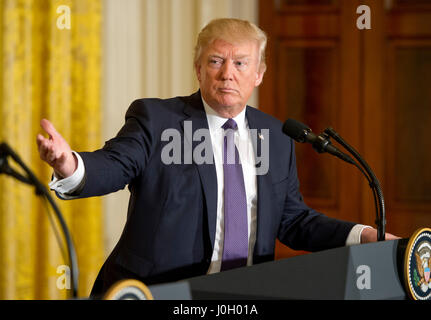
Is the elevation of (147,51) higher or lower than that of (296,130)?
higher

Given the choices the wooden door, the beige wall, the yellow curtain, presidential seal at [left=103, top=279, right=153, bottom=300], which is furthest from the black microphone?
the wooden door

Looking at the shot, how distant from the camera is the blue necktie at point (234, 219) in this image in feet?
5.83

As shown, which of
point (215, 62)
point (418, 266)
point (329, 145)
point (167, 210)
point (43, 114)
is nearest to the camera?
point (418, 266)

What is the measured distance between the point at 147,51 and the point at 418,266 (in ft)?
9.50

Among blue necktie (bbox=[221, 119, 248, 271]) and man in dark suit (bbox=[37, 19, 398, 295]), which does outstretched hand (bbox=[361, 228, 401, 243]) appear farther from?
blue necktie (bbox=[221, 119, 248, 271])

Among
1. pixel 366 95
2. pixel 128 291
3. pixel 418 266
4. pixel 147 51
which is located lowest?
pixel 418 266

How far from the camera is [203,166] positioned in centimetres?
180

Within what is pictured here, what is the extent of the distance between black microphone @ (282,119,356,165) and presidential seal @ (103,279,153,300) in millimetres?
695

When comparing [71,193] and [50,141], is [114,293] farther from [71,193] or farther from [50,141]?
[71,193]

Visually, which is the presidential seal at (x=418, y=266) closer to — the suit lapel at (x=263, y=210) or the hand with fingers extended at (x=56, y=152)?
the suit lapel at (x=263, y=210)

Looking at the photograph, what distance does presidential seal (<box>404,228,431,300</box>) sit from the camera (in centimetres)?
137

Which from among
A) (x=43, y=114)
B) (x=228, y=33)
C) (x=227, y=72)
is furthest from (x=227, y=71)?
(x=43, y=114)

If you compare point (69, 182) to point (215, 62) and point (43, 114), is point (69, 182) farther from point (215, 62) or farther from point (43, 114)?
point (43, 114)

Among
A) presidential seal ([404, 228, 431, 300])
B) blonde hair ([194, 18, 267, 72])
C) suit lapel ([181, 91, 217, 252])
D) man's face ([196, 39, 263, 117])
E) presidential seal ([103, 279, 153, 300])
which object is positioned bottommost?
presidential seal ([404, 228, 431, 300])
